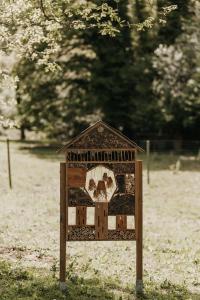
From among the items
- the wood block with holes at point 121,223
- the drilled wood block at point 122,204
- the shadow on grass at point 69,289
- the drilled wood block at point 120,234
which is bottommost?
the shadow on grass at point 69,289

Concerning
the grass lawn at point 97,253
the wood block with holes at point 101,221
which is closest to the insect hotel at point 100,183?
the wood block with holes at point 101,221

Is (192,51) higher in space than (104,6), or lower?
higher

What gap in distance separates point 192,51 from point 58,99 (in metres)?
9.63

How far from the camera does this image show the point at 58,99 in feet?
121

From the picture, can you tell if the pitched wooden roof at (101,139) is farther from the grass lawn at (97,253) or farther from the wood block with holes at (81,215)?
the grass lawn at (97,253)

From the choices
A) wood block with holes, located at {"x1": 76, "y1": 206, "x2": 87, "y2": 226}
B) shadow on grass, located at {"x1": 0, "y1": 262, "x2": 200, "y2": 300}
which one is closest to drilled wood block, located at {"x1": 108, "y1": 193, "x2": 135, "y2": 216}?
wood block with holes, located at {"x1": 76, "y1": 206, "x2": 87, "y2": 226}

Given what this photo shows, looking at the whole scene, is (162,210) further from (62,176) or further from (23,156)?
(23,156)

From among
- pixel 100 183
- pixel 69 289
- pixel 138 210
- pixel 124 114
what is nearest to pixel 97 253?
pixel 69 289

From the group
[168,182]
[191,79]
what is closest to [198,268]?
[168,182]

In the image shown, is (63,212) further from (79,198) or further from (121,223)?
(121,223)

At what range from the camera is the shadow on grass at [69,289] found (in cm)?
859

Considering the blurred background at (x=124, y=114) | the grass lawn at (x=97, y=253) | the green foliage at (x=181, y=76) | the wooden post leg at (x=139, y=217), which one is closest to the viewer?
the wooden post leg at (x=139, y=217)

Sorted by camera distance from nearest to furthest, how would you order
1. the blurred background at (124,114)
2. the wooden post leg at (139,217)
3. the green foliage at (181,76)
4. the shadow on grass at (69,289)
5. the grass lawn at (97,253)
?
the shadow on grass at (69,289) < the wooden post leg at (139,217) < the grass lawn at (97,253) < the blurred background at (124,114) < the green foliage at (181,76)

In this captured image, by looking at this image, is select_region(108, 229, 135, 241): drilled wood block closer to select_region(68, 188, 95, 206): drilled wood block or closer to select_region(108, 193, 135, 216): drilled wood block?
select_region(108, 193, 135, 216): drilled wood block
